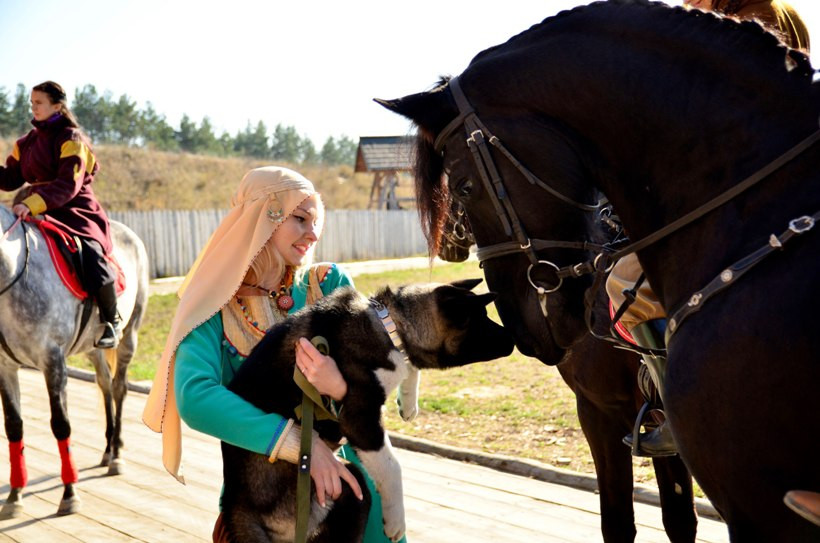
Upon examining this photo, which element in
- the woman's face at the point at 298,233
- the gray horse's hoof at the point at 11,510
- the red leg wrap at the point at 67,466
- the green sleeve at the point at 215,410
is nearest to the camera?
the green sleeve at the point at 215,410

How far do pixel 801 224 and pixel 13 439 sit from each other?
5.51 meters

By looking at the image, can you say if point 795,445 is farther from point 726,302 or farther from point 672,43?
point 672,43

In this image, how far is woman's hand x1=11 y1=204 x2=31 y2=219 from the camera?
5.68 metres

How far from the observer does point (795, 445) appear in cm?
161

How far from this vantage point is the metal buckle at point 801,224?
162 centimetres

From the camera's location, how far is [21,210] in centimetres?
568

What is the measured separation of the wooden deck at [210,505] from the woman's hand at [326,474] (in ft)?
6.34

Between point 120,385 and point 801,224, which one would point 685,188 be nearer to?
point 801,224

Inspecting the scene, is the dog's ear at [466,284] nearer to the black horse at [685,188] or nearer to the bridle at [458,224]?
the bridle at [458,224]

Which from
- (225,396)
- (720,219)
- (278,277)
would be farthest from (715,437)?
(278,277)

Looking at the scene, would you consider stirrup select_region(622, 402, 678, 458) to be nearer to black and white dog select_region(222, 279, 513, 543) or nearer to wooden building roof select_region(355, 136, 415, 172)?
black and white dog select_region(222, 279, 513, 543)

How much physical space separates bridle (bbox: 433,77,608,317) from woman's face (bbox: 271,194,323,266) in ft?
2.97

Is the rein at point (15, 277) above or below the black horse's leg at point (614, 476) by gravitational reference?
above

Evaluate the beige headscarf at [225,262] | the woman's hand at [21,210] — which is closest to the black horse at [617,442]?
the beige headscarf at [225,262]
